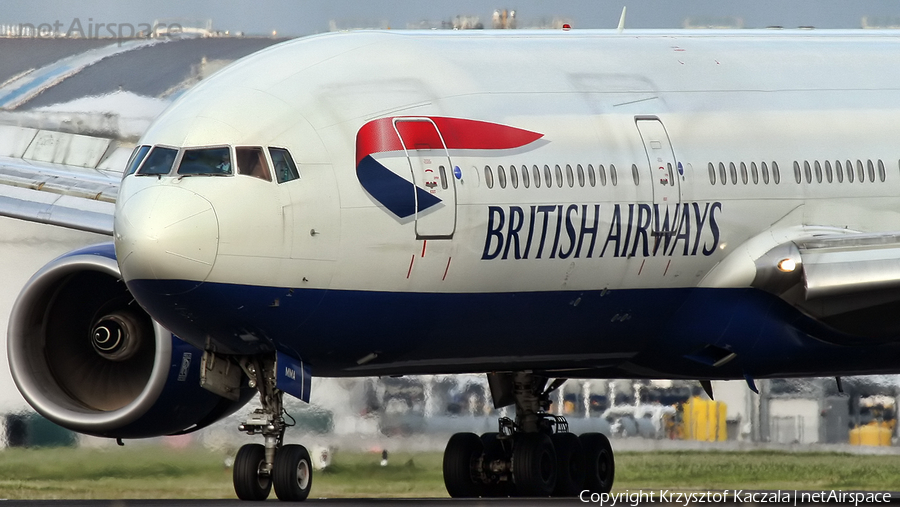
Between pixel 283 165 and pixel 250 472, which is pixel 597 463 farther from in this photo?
pixel 283 165

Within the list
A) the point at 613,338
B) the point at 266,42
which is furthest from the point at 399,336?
the point at 266,42

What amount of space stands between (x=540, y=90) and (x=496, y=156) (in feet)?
3.19

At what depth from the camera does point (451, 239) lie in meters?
14.2

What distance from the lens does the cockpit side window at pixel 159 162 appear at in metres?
13.7

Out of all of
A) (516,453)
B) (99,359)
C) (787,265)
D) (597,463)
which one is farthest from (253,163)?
(597,463)

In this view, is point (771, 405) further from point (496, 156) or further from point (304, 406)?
point (496, 156)

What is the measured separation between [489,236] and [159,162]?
2539 mm

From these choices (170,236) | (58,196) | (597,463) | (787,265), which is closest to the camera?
(170,236)

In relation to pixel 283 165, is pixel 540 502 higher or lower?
lower

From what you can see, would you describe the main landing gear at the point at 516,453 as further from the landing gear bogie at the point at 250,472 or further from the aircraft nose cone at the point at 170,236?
the aircraft nose cone at the point at 170,236

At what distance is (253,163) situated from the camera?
13.6 m

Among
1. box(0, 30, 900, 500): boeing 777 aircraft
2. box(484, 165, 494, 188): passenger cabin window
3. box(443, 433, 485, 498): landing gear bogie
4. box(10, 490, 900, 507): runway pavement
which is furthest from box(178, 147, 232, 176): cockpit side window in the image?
box(443, 433, 485, 498): landing gear bogie

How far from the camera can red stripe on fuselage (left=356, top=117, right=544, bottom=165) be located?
45.8 feet

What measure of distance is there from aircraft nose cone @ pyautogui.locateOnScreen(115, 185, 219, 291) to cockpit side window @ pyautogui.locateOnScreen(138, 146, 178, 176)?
1.11 feet
